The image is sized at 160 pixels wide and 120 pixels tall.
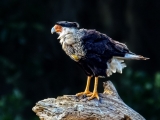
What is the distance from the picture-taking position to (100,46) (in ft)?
20.1

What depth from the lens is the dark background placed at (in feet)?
33.5

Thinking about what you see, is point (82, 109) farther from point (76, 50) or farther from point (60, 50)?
point (60, 50)

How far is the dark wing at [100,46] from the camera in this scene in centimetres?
609

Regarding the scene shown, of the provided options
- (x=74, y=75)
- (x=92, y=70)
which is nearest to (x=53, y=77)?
(x=74, y=75)

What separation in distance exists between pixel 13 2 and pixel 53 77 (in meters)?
1.70

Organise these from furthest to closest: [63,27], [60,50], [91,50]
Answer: [60,50], [91,50], [63,27]

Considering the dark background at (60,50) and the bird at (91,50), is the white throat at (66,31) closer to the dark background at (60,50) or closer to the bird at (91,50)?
the bird at (91,50)

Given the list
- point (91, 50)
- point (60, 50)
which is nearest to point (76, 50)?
point (91, 50)

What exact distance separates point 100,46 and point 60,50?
5.02 metres

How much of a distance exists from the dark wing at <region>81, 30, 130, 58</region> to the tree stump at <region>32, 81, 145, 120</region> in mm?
407

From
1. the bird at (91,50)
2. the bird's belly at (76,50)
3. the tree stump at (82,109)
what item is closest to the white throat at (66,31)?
the bird at (91,50)

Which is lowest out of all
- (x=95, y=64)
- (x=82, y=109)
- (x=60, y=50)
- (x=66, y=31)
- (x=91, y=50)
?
(x=82, y=109)

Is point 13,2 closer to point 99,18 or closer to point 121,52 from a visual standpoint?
point 99,18

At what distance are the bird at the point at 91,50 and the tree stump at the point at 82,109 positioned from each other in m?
0.10
